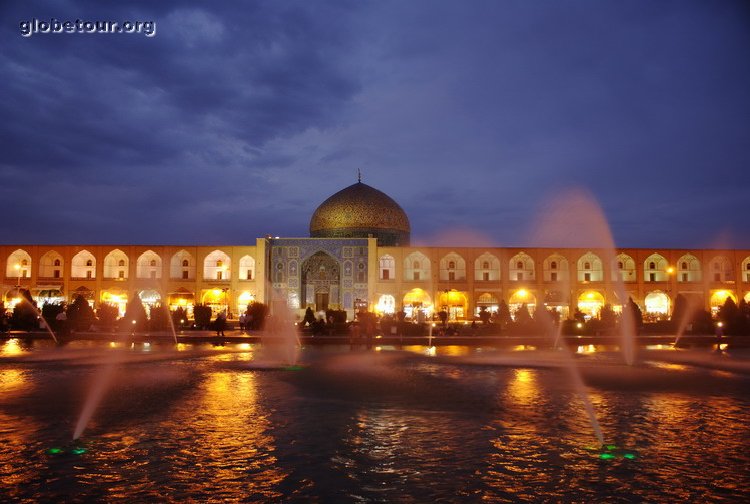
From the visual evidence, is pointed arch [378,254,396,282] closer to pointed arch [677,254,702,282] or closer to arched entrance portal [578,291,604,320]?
arched entrance portal [578,291,604,320]

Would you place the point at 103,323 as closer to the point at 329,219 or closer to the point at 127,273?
the point at 127,273

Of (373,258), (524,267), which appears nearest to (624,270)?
(524,267)

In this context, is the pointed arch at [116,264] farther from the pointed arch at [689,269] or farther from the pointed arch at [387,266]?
the pointed arch at [689,269]

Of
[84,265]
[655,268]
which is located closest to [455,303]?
[655,268]

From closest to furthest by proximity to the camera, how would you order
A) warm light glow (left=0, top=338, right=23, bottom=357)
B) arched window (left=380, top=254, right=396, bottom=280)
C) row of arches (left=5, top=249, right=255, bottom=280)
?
warm light glow (left=0, top=338, right=23, bottom=357) < arched window (left=380, top=254, right=396, bottom=280) < row of arches (left=5, top=249, right=255, bottom=280)

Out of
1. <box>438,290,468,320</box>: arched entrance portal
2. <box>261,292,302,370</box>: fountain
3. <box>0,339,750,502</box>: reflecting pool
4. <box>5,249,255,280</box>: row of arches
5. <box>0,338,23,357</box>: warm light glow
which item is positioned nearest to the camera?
<box>0,339,750,502</box>: reflecting pool

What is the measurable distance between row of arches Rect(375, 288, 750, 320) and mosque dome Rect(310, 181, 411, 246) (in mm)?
4223

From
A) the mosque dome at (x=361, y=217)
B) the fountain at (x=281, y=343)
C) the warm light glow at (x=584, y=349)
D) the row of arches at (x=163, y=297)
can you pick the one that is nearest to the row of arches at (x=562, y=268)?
the mosque dome at (x=361, y=217)

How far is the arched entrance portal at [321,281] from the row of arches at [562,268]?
2.95m

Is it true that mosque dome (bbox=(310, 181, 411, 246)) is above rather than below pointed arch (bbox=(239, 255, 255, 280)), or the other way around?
above

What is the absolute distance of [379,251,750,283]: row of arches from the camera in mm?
39656

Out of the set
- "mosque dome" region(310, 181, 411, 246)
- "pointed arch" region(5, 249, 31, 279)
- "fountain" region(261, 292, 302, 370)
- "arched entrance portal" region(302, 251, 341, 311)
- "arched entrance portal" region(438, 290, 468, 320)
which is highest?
"mosque dome" region(310, 181, 411, 246)

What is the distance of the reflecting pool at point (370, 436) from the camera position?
181 inches

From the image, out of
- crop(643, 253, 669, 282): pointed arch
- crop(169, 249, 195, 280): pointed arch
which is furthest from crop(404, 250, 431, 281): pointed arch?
crop(643, 253, 669, 282): pointed arch
